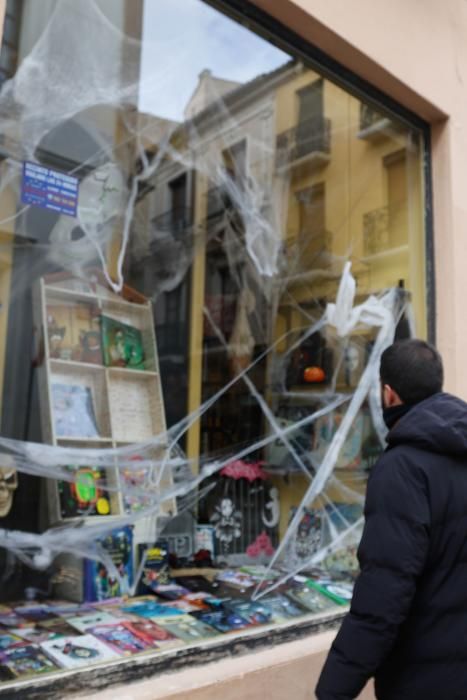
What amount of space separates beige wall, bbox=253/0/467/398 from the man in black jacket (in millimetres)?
2088

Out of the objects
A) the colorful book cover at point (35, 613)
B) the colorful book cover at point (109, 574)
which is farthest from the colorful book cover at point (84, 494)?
the colorful book cover at point (35, 613)

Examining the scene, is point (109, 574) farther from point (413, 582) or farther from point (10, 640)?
point (413, 582)

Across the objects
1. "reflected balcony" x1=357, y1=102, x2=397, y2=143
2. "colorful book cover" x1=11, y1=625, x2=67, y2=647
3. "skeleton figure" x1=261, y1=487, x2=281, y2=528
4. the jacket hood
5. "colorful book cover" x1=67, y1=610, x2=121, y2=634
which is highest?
"reflected balcony" x1=357, y1=102, x2=397, y2=143

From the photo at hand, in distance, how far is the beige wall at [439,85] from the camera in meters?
3.25

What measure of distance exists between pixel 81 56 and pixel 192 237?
1.56 meters

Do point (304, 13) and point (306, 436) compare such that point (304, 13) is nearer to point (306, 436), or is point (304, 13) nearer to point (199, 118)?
point (199, 118)

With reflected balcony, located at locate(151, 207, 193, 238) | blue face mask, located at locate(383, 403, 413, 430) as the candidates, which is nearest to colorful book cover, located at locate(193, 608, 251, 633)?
blue face mask, located at locate(383, 403, 413, 430)

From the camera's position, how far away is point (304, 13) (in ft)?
9.50

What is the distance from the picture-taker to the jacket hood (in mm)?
1613

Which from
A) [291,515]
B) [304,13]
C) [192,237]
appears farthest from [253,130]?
[291,515]

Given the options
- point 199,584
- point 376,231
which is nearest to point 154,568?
point 199,584

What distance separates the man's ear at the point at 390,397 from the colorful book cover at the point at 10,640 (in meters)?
1.63

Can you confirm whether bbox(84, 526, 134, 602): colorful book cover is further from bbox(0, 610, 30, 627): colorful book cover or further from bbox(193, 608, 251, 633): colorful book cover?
bbox(193, 608, 251, 633): colorful book cover

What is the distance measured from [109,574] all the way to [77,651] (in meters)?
0.74
